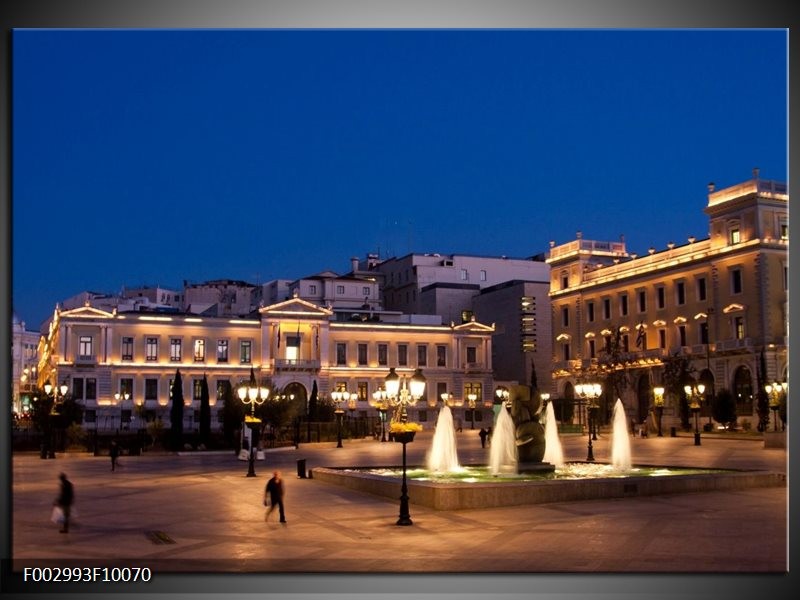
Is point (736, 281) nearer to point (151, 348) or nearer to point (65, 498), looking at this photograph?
point (151, 348)

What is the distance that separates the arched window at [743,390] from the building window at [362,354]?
26027 millimetres

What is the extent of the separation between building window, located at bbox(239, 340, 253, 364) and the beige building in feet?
70.3

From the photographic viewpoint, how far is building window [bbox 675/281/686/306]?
59.2 m

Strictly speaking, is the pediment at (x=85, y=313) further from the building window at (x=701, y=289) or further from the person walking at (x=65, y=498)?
the person walking at (x=65, y=498)

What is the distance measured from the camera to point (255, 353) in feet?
222

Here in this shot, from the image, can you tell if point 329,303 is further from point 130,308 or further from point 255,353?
point 130,308

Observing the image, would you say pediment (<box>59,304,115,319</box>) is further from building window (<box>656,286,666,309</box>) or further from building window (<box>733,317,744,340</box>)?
building window (<box>733,317,744,340</box>)

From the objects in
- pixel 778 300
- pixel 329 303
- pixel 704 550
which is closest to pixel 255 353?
pixel 329 303

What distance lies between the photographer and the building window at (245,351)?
67.5 meters

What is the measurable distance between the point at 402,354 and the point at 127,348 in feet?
60.8

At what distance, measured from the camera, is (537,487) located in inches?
654

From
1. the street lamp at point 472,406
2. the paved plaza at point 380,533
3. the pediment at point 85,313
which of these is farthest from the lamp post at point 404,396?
the pediment at point 85,313

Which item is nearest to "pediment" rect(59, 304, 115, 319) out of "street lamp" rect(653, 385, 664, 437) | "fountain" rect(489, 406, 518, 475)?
"street lamp" rect(653, 385, 664, 437)

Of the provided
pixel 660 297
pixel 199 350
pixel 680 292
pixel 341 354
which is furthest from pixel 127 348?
pixel 680 292
